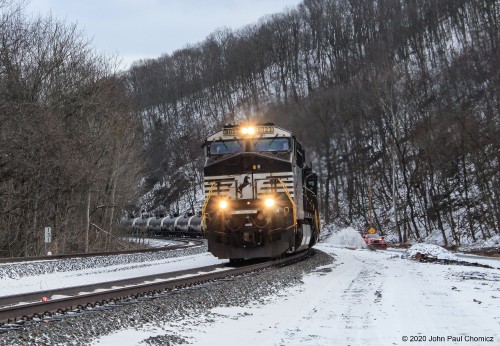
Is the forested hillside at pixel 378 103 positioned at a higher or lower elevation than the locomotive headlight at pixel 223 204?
higher

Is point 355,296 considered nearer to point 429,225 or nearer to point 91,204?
point 91,204

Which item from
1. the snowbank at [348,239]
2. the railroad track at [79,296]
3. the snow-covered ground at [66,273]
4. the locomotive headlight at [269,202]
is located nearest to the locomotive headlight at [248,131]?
the locomotive headlight at [269,202]

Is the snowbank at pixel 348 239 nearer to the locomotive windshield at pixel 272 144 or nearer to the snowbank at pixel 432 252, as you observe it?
the snowbank at pixel 432 252

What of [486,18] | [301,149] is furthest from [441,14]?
[301,149]

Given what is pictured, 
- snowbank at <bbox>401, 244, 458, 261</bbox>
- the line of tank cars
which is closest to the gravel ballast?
snowbank at <bbox>401, 244, 458, 261</bbox>

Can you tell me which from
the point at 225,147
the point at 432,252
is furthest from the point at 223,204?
the point at 432,252

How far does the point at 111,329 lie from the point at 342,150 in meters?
15.4

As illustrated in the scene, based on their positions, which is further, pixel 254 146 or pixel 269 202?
pixel 254 146

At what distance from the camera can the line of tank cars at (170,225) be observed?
48812 mm

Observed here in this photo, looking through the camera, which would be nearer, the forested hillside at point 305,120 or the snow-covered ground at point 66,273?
the snow-covered ground at point 66,273

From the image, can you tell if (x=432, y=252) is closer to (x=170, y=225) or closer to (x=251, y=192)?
(x=251, y=192)

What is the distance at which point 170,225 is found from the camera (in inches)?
2110

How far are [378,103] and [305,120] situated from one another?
18.7 meters

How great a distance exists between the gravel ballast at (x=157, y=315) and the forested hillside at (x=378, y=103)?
28.7 ft
